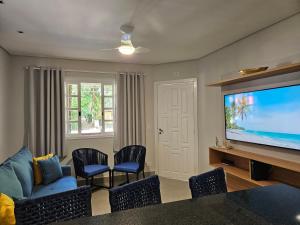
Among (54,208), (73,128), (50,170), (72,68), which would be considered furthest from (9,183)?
(72,68)

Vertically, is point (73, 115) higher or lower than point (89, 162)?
higher

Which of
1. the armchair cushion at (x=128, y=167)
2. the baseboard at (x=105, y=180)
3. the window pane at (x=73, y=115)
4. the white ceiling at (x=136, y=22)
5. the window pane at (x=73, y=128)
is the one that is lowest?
the baseboard at (x=105, y=180)

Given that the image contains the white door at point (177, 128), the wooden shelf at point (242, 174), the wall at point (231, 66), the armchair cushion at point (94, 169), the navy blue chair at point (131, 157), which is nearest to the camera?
the wall at point (231, 66)

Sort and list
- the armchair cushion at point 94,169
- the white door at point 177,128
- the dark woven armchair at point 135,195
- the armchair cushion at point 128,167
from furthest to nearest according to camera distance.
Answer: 1. the white door at point 177,128
2. the armchair cushion at point 128,167
3. the armchair cushion at point 94,169
4. the dark woven armchair at point 135,195

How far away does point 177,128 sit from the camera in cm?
461

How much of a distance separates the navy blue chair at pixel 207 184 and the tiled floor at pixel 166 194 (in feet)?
6.61

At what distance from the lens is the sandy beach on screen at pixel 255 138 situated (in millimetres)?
2457

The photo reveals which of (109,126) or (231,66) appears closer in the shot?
(231,66)

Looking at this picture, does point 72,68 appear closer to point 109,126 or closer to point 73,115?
point 73,115

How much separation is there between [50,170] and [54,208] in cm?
212

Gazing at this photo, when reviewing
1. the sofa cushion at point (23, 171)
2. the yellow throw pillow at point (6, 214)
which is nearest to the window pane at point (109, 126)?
the sofa cushion at point (23, 171)

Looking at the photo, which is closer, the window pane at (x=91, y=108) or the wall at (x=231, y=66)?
the wall at (x=231, y=66)

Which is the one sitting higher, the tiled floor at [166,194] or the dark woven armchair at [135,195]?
the dark woven armchair at [135,195]

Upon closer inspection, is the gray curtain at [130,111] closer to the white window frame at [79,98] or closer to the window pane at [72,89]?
the white window frame at [79,98]
